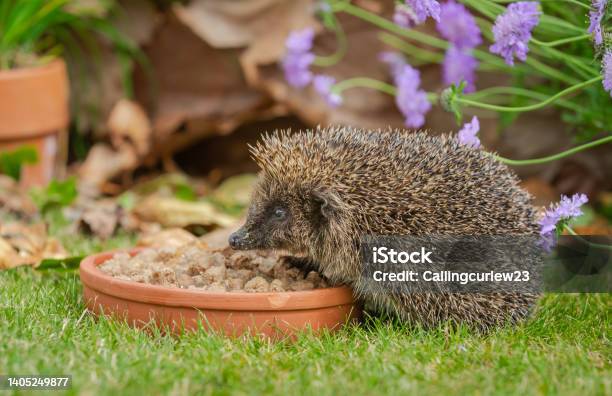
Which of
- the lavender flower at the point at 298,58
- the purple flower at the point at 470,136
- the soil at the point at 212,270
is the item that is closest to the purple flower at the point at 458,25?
the purple flower at the point at 470,136

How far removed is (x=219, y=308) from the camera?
10.6 feet

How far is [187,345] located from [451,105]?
5.02 feet

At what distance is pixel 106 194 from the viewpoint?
6.49 metres

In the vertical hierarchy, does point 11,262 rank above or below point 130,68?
below

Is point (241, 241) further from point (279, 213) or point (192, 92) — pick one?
point (192, 92)

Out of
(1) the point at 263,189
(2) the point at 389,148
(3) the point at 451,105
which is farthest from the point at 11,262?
(3) the point at 451,105

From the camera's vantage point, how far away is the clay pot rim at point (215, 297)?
3.21 m

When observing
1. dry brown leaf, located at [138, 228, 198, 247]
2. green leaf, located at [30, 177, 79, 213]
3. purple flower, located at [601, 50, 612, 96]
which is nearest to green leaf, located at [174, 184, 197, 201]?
green leaf, located at [30, 177, 79, 213]

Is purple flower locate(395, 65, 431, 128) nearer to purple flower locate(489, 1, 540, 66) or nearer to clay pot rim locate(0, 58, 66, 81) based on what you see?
purple flower locate(489, 1, 540, 66)

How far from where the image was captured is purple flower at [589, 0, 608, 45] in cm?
337

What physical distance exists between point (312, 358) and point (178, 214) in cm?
232

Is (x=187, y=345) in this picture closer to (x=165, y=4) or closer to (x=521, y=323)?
(x=521, y=323)

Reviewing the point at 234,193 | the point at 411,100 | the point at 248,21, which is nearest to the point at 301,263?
the point at 411,100

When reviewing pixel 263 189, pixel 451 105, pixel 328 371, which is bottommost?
pixel 328 371
